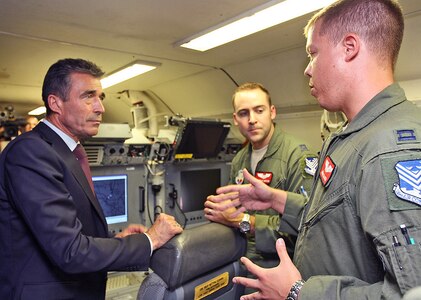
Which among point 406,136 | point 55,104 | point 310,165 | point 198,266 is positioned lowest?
point 198,266

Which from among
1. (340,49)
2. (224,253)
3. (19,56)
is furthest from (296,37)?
(19,56)

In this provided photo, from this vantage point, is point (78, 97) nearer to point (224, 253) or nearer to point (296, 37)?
point (224, 253)

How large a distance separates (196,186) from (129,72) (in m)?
1.70

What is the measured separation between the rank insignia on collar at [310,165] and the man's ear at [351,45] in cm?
104

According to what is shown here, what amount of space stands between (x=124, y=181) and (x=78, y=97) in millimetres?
1150

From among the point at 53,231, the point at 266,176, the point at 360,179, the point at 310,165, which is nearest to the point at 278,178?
the point at 266,176

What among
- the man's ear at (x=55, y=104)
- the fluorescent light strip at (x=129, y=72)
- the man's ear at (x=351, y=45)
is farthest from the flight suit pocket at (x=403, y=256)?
the fluorescent light strip at (x=129, y=72)

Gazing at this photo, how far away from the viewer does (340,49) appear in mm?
991

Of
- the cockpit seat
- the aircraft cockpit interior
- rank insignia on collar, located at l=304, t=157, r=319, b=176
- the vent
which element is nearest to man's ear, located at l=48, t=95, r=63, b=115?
the aircraft cockpit interior

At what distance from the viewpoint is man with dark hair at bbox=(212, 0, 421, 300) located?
724mm

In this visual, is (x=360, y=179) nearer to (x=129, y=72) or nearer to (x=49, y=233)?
(x=49, y=233)

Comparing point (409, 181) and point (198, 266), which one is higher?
point (409, 181)

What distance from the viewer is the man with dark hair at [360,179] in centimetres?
72

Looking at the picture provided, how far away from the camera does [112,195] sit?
8.67 ft
